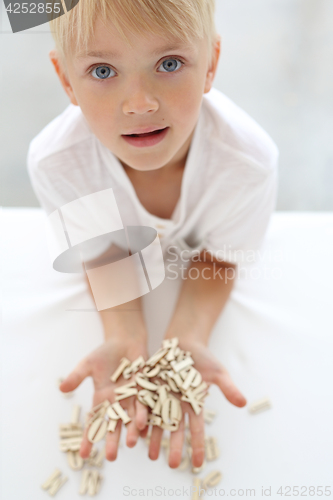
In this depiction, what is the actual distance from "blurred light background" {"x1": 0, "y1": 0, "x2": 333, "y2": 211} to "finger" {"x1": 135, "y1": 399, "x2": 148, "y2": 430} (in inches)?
13.7

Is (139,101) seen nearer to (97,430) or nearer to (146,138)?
(146,138)

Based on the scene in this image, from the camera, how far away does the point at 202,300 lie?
72 cm

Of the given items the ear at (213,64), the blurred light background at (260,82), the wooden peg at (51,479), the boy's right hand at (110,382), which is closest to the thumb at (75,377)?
the boy's right hand at (110,382)

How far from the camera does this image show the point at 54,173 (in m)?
0.62

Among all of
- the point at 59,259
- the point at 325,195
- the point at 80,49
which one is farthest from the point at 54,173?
the point at 325,195

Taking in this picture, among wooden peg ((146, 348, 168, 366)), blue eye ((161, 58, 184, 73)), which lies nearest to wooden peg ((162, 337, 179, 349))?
wooden peg ((146, 348, 168, 366))

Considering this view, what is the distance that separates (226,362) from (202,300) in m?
0.10

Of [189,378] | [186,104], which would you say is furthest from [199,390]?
[186,104]

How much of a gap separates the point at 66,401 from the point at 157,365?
0.14m

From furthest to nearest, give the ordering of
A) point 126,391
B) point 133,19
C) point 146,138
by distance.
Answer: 1. point 126,391
2. point 146,138
3. point 133,19

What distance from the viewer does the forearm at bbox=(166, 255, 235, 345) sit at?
2.23 feet

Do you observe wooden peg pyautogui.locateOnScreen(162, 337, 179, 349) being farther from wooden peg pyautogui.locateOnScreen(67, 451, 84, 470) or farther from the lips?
the lips

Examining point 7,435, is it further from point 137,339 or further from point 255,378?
point 255,378

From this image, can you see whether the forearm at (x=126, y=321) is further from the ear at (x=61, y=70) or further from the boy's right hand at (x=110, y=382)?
the ear at (x=61, y=70)
